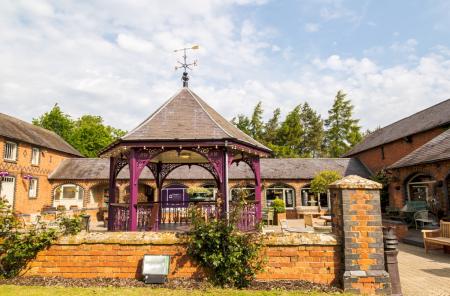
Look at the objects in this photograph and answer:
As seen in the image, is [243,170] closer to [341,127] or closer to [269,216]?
[269,216]

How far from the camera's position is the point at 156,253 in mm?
5500

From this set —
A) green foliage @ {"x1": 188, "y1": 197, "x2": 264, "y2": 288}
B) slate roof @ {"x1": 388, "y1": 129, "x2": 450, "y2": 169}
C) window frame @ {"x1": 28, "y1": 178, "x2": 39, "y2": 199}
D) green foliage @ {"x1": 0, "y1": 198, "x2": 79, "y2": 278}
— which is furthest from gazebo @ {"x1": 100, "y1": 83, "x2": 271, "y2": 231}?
window frame @ {"x1": 28, "y1": 178, "x2": 39, "y2": 199}

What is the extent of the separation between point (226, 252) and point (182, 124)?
502 centimetres

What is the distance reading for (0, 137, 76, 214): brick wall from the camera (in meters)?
20.8

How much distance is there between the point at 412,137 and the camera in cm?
2131

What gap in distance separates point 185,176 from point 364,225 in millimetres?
19814

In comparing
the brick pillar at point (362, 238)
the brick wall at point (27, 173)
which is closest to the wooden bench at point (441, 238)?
the brick pillar at point (362, 238)

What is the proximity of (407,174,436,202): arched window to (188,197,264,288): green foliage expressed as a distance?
1406cm

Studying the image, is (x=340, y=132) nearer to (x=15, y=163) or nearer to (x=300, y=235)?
(x=15, y=163)

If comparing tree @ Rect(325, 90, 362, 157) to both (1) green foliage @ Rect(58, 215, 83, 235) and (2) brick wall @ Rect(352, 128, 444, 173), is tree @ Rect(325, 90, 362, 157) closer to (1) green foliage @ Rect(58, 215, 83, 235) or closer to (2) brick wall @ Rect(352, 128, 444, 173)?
(2) brick wall @ Rect(352, 128, 444, 173)

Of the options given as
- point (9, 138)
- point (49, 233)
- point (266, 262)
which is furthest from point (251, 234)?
point (9, 138)

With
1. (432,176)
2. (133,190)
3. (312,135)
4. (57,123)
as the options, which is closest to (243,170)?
(432,176)

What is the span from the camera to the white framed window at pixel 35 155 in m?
23.3

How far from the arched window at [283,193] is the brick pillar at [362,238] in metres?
19.2
